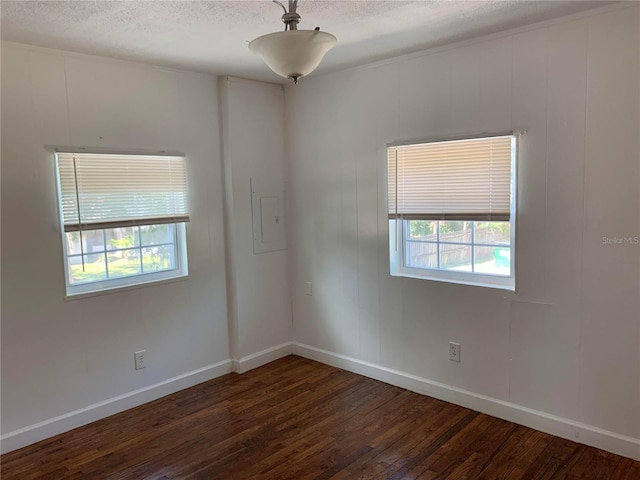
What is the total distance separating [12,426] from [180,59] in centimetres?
259

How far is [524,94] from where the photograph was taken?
2869 mm

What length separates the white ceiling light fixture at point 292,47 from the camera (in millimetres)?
1971

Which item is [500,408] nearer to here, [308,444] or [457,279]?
[457,279]

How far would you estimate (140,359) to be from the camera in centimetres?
351

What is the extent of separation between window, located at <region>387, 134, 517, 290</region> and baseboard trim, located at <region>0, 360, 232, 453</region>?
5.80ft

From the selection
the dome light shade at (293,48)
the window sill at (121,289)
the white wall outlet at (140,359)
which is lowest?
the white wall outlet at (140,359)

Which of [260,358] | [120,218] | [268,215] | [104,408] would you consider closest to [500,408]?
[260,358]

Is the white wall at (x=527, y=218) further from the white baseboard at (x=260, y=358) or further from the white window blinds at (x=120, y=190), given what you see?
the white window blinds at (x=120, y=190)

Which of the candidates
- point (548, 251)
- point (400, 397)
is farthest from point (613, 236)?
point (400, 397)

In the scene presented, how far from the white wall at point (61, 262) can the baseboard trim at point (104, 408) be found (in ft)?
0.04

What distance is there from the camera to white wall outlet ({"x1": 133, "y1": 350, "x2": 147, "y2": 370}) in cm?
349

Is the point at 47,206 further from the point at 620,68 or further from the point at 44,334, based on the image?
the point at 620,68

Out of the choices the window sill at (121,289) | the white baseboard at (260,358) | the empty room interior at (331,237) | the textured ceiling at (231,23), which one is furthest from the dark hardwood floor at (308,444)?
the textured ceiling at (231,23)

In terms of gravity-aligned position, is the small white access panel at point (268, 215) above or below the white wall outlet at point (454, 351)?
above
